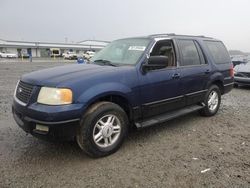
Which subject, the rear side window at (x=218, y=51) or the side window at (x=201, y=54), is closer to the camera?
the side window at (x=201, y=54)

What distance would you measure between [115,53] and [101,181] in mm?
2553

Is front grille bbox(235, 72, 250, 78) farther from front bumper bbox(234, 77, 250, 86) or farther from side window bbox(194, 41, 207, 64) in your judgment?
side window bbox(194, 41, 207, 64)

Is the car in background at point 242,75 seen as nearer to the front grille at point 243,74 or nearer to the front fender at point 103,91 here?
the front grille at point 243,74

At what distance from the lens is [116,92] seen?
367 cm

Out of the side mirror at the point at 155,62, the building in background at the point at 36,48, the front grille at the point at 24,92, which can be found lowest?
the building in background at the point at 36,48

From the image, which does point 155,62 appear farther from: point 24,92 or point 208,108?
point 208,108

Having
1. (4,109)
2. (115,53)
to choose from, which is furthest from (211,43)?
(4,109)

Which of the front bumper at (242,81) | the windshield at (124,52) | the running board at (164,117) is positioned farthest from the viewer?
the front bumper at (242,81)

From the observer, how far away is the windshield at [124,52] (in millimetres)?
4320

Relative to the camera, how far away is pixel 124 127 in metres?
3.88

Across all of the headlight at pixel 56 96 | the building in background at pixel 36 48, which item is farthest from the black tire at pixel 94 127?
the building in background at pixel 36 48

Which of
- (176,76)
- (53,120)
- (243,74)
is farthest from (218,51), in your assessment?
(243,74)

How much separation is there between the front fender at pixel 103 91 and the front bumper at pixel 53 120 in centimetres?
13

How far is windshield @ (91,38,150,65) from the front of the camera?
432cm
